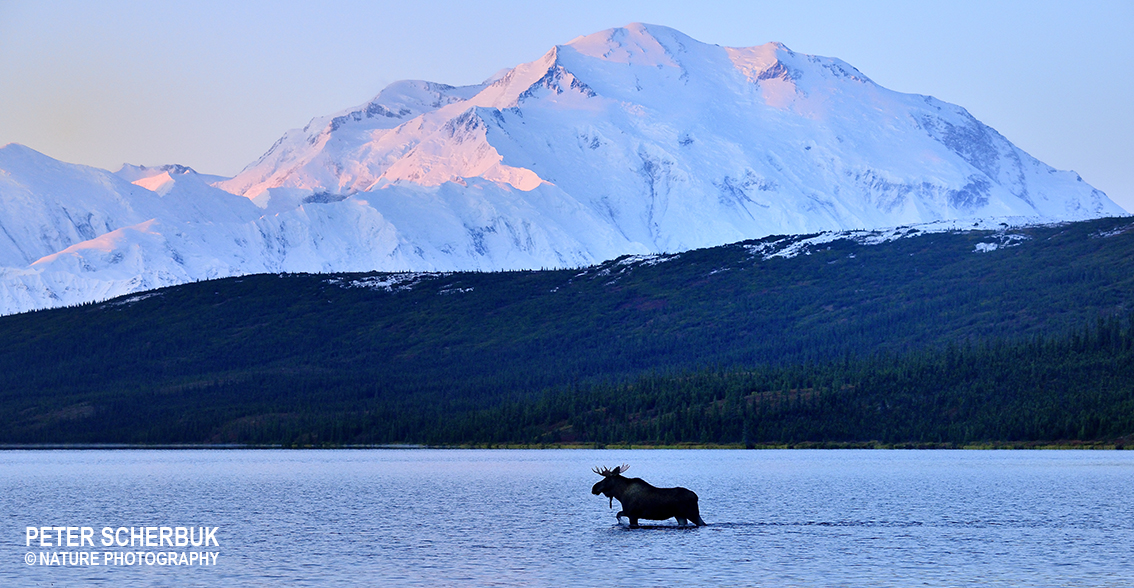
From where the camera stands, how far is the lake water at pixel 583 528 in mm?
52719

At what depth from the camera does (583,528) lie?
2808 inches

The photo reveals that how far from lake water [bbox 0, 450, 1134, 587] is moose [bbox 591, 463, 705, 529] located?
0.99m

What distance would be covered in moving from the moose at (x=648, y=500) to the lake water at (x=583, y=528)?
99cm

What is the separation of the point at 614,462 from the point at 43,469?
203 ft

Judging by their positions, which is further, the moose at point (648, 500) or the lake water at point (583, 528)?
the moose at point (648, 500)

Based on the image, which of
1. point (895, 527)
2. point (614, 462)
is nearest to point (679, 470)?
point (614, 462)

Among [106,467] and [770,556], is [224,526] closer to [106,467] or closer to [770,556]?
[770,556]

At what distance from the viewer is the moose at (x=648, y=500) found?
228 ft

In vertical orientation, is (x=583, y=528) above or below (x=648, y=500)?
below

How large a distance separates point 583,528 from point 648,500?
3830mm

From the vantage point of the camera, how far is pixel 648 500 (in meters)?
70.0

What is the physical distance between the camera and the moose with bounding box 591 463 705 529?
228 ft

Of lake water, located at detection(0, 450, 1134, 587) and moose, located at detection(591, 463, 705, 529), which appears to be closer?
lake water, located at detection(0, 450, 1134, 587)

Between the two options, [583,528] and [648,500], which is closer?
[648,500]
